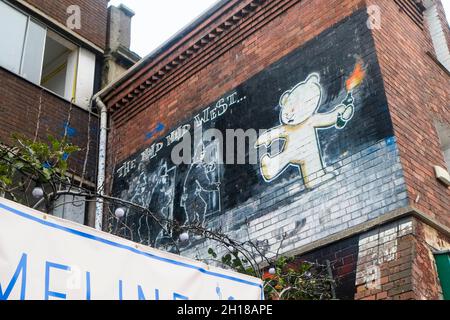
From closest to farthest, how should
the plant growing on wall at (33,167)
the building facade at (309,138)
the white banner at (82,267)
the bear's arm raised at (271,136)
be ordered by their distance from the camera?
the white banner at (82,267)
the plant growing on wall at (33,167)
the building facade at (309,138)
the bear's arm raised at (271,136)

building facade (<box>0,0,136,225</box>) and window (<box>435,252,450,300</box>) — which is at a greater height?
building facade (<box>0,0,136,225</box>)

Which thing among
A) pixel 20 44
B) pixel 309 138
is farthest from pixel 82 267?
pixel 20 44

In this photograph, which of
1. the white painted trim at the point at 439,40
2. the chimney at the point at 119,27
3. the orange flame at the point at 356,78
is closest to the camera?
the orange flame at the point at 356,78

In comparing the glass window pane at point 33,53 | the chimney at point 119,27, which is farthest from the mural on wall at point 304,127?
the chimney at point 119,27

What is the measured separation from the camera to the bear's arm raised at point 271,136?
8088mm

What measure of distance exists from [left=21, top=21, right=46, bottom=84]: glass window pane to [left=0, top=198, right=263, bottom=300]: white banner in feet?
25.6

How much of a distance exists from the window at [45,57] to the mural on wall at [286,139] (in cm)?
291

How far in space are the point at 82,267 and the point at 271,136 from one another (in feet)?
16.5

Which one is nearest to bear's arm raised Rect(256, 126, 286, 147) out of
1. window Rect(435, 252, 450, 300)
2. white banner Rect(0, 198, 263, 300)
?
window Rect(435, 252, 450, 300)

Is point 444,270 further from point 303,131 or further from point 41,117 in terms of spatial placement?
point 41,117

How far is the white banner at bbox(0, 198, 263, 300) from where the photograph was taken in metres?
3.24

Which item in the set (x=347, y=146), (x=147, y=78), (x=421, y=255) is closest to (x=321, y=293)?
(x=421, y=255)

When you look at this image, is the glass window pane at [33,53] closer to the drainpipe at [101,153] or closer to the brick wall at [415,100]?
the drainpipe at [101,153]

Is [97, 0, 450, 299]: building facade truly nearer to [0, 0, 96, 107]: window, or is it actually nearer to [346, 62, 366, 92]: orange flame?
[346, 62, 366, 92]: orange flame
